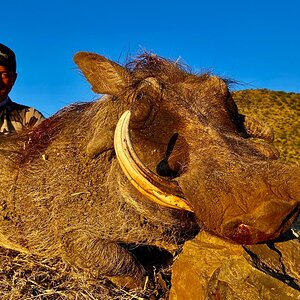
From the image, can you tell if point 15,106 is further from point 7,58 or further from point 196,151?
point 196,151

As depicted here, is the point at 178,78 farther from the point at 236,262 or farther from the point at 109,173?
the point at 236,262

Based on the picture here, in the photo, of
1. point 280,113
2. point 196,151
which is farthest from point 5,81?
point 280,113

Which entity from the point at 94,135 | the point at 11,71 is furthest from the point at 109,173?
the point at 11,71

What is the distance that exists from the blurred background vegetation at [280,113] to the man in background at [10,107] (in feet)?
64.5

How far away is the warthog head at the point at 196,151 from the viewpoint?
286 cm

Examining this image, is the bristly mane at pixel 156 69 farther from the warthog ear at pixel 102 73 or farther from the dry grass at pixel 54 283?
the dry grass at pixel 54 283

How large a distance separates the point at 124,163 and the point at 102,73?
3.08 ft

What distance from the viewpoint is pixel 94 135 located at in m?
3.99

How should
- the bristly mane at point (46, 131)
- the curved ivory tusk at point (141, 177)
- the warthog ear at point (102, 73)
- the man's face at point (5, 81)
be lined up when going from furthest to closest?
the man's face at point (5, 81)
the bristly mane at point (46, 131)
the warthog ear at point (102, 73)
the curved ivory tusk at point (141, 177)

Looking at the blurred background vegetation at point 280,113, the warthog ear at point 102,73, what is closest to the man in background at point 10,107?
the warthog ear at point 102,73

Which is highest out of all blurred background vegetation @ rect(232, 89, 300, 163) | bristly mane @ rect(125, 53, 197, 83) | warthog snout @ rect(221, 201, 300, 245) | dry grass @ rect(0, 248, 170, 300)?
blurred background vegetation @ rect(232, 89, 300, 163)

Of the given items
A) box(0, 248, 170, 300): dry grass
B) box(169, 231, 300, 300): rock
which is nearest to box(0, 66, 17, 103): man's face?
box(0, 248, 170, 300): dry grass

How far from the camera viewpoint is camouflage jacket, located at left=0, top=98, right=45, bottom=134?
5.71 m

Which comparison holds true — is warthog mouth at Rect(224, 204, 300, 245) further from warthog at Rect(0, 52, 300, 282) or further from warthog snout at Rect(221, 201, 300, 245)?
warthog at Rect(0, 52, 300, 282)
